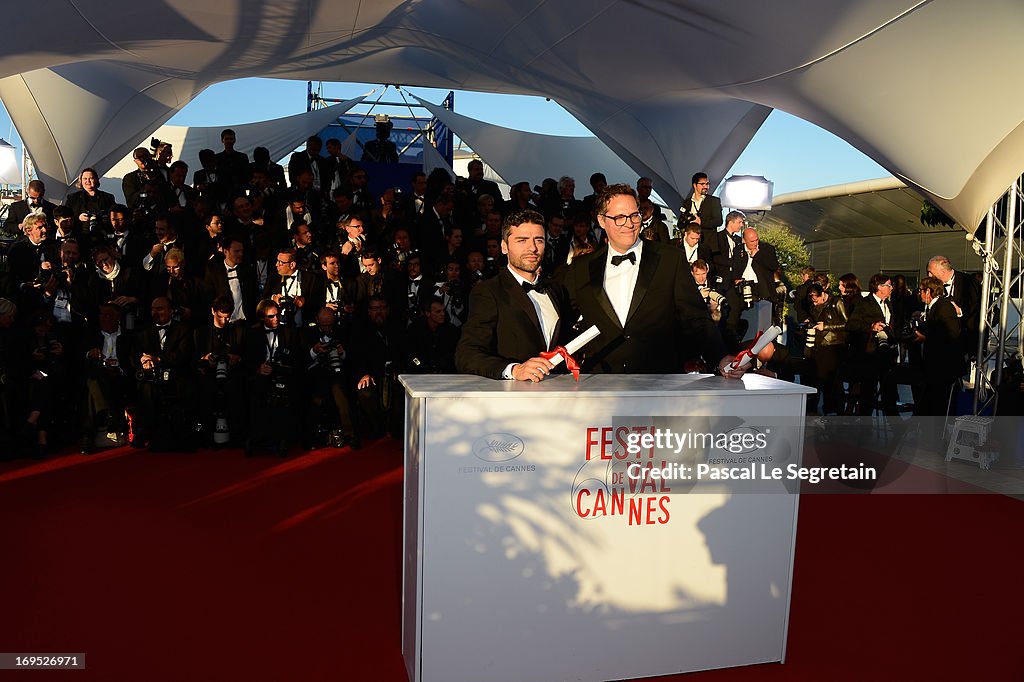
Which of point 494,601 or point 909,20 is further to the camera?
point 909,20

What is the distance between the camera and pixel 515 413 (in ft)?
8.43

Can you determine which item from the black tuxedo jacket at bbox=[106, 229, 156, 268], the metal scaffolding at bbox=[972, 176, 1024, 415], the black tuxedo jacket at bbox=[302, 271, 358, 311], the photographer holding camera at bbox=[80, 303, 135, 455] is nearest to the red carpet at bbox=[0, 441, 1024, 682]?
the photographer holding camera at bbox=[80, 303, 135, 455]

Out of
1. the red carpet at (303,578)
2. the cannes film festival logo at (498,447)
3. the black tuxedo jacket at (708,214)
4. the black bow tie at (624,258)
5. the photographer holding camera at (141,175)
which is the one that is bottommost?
the red carpet at (303,578)

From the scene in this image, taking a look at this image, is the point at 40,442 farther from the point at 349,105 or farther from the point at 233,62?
the point at 349,105

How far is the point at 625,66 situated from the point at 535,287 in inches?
265

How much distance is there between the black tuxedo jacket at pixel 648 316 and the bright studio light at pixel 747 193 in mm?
12724

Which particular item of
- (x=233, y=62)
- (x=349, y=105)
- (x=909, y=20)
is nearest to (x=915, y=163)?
(x=909, y=20)

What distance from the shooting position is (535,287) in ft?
10.0

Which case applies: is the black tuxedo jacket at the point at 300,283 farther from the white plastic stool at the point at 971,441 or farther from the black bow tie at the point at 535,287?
the white plastic stool at the point at 971,441

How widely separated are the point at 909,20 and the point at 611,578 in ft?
16.5

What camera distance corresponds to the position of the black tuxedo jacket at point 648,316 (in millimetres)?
3176

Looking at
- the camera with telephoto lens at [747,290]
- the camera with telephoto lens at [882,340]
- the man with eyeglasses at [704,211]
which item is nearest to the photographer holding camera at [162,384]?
the man with eyeglasses at [704,211]

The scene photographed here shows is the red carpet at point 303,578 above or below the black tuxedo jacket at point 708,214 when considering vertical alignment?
below

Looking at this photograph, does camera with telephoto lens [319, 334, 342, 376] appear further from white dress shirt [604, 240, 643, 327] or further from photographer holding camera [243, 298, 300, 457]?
white dress shirt [604, 240, 643, 327]
